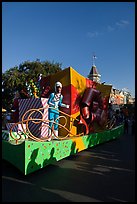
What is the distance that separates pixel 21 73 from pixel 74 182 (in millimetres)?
20615

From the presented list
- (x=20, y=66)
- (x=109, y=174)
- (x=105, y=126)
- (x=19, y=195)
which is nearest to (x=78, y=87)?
(x=105, y=126)

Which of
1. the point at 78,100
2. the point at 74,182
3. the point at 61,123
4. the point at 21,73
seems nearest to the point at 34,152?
the point at 74,182

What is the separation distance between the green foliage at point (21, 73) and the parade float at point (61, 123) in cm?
1440

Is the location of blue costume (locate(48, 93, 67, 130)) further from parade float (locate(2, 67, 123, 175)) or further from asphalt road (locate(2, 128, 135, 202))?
asphalt road (locate(2, 128, 135, 202))

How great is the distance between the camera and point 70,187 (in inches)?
176

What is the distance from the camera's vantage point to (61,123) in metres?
8.16

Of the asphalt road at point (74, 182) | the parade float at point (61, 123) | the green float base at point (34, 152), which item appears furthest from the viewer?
the parade float at point (61, 123)

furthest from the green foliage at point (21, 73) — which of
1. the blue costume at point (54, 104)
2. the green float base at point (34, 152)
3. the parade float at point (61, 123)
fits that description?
the green float base at point (34, 152)

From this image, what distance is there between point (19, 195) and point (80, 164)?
2.65 meters

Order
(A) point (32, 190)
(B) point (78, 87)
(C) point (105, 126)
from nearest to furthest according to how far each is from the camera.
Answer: (A) point (32, 190) → (B) point (78, 87) → (C) point (105, 126)

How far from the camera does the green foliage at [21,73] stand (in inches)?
922

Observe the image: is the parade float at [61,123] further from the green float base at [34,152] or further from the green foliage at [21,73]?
the green foliage at [21,73]

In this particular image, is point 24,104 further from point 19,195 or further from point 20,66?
point 20,66

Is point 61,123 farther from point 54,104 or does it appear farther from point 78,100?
point 78,100
